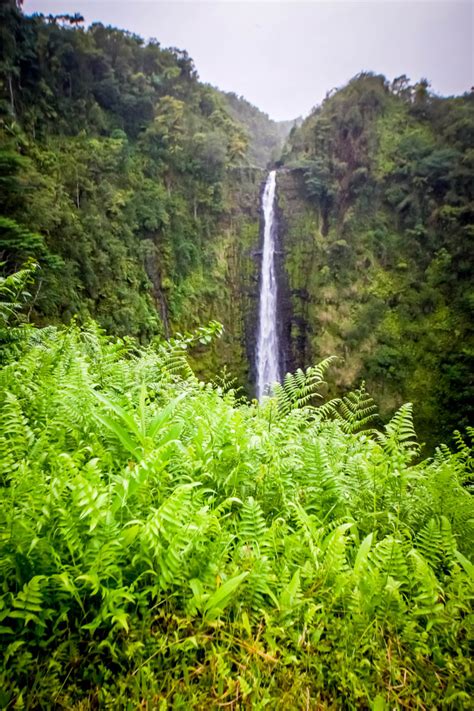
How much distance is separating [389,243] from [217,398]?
2440 centimetres

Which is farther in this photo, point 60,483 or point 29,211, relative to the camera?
point 29,211

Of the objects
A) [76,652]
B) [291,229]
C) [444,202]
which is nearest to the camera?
[76,652]

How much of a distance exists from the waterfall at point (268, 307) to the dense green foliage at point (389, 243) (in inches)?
50.1

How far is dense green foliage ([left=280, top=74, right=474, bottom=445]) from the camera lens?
65.7 feet

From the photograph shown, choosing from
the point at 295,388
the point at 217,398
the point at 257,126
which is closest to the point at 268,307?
the point at 295,388

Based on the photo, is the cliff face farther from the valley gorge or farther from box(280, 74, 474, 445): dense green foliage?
box(280, 74, 474, 445): dense green foliage

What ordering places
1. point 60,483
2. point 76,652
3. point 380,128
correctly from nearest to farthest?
1. point 76,652
2. point 60,483
3. point 380,128

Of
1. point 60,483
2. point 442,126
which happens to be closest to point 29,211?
point 60,483

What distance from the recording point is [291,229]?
87.4 feet

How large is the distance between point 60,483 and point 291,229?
28012 millimetres

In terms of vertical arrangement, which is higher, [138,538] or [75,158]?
[75,158]

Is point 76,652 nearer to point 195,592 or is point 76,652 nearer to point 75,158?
point 195,592

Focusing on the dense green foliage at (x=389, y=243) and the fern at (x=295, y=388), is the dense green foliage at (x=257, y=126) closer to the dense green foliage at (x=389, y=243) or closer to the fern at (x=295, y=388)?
the dense green foliage at (x=389, y=243)

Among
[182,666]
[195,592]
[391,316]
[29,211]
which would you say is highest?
[29,211]
